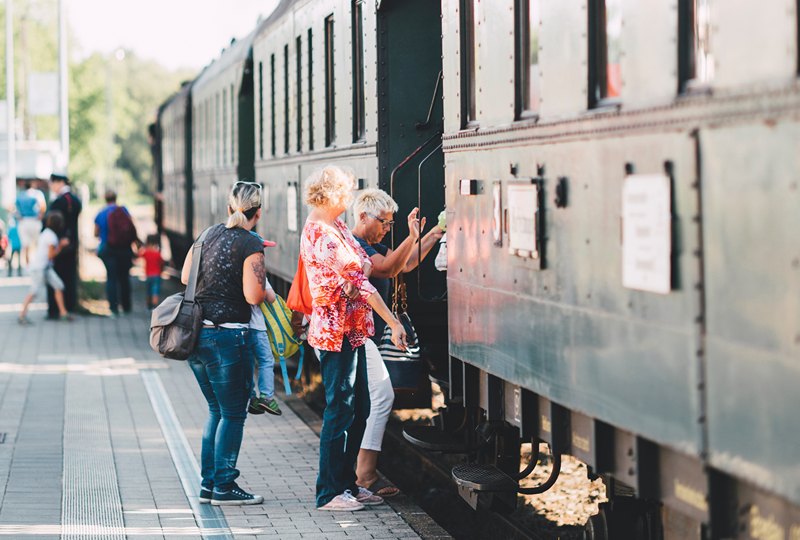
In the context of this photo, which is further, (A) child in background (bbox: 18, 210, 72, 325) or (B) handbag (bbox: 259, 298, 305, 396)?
(A) child in background (bbox: 18, 210, 72, 325)

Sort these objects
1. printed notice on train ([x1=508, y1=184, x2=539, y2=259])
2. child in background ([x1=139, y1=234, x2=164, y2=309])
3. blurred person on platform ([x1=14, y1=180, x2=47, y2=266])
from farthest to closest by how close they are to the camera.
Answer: blurred person on platform ([x1=14, y1=180, x2=47, y2=266]) < child in background ([x1=139, y1=234, x2=164, y2=309]) < printed notice on train ([x1=508, y1=184, x2=539, y2=259])

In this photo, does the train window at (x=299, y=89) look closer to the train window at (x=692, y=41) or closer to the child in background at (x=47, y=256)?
the child in background at (x=47, y=256)

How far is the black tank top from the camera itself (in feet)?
25.1

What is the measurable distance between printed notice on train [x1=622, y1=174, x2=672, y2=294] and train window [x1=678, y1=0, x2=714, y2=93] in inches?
12.6

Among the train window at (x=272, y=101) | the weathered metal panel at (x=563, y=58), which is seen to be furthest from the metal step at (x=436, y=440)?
the train window at (x=272, y=101)

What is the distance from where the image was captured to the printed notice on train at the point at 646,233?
4.34 meters

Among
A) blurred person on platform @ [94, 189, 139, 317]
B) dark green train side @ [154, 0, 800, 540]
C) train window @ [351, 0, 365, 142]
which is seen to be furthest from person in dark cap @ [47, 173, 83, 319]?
dark green train side @ [154, 0, 800, 540]

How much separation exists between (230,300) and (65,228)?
12343 mm

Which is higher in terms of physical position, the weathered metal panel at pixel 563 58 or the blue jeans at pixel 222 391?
the weathered metal panel at pixel 563 58

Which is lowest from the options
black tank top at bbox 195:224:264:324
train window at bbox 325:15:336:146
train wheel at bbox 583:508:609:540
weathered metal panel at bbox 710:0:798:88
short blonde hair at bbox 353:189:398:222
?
train wheel at bbox 583:508:609:540

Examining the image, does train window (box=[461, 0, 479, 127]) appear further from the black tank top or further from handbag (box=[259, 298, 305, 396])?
handbag (box=[259, 298, 305, 396])

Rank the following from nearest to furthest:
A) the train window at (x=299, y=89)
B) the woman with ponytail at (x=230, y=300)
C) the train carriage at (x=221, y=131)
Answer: the woman with ponytail at (x=230, y=300) < the train window at (x=299, y=89) < the train carriage at (x=221, y=131)

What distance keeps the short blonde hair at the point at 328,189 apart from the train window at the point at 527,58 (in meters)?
1.65

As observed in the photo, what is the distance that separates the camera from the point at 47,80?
33.6 m
